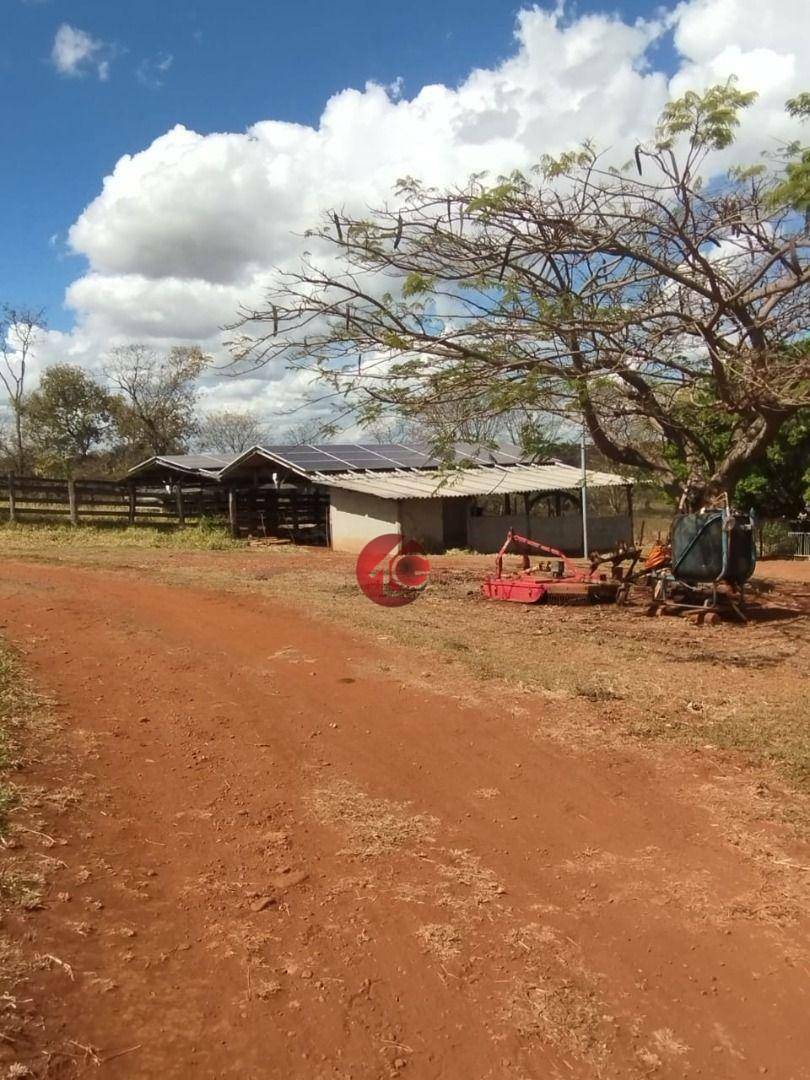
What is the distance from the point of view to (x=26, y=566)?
16.2m

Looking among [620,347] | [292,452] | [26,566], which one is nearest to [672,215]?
[620,347]

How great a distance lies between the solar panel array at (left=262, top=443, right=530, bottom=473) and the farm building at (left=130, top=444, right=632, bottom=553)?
0.04 metres

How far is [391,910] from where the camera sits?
3.72m

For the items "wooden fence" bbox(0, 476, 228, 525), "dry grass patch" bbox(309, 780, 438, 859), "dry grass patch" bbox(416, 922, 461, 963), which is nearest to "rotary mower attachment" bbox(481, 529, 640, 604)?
"dry grass patch" bbox(309, 780, 438, 859)

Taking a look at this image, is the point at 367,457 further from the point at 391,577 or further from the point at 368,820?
the point at 368,820

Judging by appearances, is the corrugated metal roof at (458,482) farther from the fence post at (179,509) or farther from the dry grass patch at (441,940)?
the dry grass patch at (441,940)

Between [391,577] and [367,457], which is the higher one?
[367,457]

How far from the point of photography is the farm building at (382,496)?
24.9m

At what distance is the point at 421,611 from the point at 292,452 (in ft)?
53.3

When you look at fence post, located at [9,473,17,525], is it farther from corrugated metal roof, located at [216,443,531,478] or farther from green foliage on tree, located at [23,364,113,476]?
green foliage on tree, located at [23,364,113,476]

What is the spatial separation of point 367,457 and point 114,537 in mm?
8790

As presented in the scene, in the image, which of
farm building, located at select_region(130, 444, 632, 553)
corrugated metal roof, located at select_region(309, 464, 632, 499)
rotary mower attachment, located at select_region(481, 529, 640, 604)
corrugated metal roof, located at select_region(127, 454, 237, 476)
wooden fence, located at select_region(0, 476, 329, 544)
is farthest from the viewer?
corrugated metal roof, located at select_region(127, 454, 237, 476)

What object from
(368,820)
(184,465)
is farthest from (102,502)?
(368,820)

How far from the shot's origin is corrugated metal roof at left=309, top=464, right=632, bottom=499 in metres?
24.0
